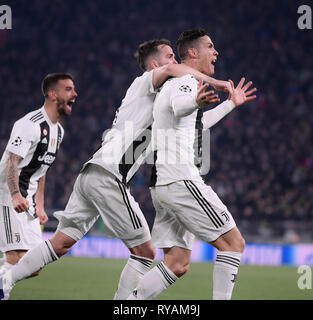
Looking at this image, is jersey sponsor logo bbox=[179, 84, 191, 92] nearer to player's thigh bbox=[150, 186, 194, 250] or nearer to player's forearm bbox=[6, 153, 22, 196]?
player's thigh bbox=[150, 186, 194, 250]

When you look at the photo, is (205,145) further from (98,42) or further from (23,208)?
(98,42)

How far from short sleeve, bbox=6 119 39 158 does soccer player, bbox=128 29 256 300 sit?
1.36 meters

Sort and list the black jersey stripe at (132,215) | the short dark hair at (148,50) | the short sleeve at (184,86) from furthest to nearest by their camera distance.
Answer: the short dark hair at (148,50) → the black jersey stripe at (132,215) → the short sleeve at (184,86)

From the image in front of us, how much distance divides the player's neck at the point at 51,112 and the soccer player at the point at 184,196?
147 cm

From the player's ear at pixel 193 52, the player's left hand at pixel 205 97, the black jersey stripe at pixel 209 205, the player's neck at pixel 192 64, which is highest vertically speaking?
the player's ear at pixel 193 52

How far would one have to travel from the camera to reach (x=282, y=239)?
15367 millimetres

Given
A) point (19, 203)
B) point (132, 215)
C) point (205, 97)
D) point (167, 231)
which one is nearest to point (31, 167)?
point (19, 203)

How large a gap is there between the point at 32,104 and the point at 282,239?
969 cm

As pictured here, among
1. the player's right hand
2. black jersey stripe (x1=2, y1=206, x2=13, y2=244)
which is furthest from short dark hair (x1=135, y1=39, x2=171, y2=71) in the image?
black jersey stripe (x1=2, y1=206, x2=13, y2=244)

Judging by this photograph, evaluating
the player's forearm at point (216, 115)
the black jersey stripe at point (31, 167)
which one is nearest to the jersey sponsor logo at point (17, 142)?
the black jersey stripe at point (31, 167)

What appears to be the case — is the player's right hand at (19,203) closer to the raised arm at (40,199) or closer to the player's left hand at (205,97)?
the raised arm at (40,199)

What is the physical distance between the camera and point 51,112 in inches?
239

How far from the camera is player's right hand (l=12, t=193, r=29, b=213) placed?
534cm

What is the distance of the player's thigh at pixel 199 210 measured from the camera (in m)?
4.57
